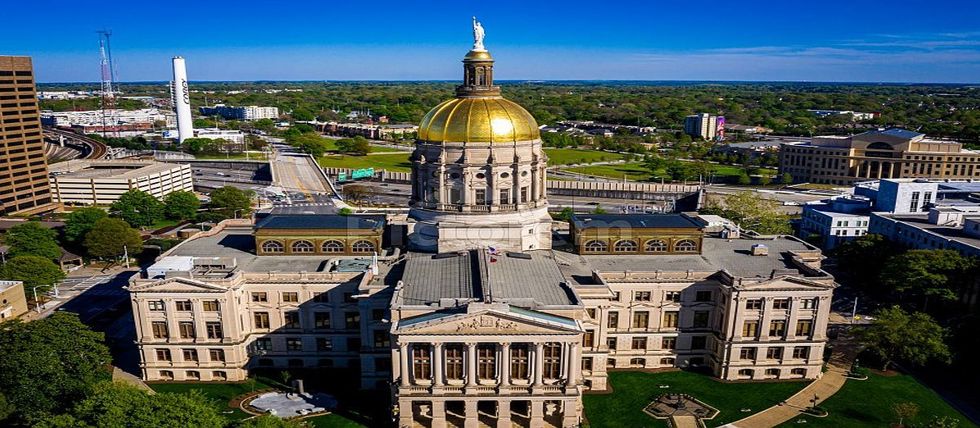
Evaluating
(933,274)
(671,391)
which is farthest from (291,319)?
(933,274)

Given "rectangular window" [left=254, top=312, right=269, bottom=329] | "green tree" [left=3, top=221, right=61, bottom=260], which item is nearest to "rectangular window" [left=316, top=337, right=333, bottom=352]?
"rectangular window" [left=254, top=312, right=269, bottom=329]

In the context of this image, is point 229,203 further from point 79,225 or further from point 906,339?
point 906,339

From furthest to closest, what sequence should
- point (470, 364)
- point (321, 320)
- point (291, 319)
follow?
point (321, 320), point (291, 319), point (470, 364)

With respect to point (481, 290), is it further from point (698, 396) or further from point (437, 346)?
point (698, 396)

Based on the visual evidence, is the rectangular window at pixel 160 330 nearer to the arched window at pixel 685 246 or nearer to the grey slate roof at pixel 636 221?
the grey slate roof at pixel 636 221

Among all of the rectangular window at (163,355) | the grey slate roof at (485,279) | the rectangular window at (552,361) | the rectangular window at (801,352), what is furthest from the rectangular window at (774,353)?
the rectangular window at (163,355)
